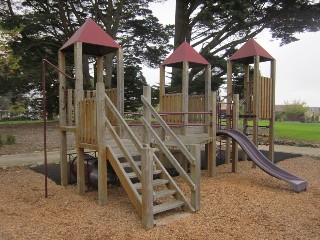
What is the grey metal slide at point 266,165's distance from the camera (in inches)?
271

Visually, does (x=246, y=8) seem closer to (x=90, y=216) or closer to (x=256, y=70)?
(x=256, y=70)

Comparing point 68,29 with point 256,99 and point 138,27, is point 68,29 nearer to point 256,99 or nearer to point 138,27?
point 138,27

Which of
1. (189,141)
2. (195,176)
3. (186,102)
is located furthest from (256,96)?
(195,176)

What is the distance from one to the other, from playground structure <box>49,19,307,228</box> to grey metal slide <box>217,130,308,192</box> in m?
0.03

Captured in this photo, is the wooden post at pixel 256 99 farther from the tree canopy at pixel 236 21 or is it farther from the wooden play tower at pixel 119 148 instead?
the tree canopy at pixel 236 21

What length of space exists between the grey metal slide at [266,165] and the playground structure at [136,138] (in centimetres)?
3

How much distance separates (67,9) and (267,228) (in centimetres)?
1931

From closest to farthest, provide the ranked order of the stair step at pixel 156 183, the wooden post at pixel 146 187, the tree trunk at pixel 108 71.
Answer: the wooden post at pixel 146 187 → the stair step at pixel 156 183 → the tree trunk at pixel 108 71

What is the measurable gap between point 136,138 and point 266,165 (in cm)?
394

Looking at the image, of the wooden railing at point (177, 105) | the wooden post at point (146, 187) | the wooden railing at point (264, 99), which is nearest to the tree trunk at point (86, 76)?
the wooden railing at point (177, 105)

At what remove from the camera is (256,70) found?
388 inches

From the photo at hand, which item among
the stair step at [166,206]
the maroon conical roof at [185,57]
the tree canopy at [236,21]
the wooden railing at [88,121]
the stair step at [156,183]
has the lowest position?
the stair step at [166,206]

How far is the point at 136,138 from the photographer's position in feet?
17.5

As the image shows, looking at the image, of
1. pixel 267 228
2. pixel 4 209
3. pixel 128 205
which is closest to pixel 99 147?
pixel 128 205
